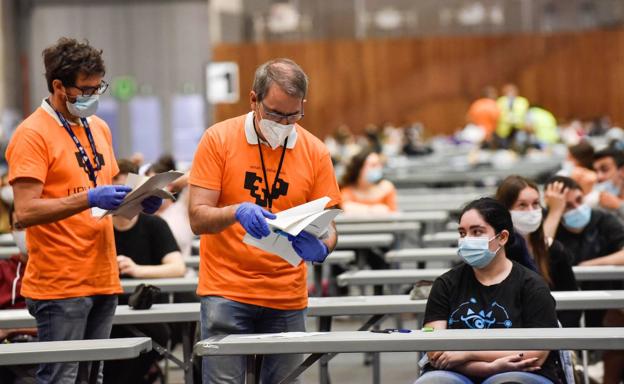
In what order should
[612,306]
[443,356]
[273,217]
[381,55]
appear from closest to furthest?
[273,217] < [443,356] < [612,306] < [381,55]

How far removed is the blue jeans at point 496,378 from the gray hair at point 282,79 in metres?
1.24

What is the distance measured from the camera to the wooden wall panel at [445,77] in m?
27.4

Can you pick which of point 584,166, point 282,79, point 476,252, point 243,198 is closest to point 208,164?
point 243,198

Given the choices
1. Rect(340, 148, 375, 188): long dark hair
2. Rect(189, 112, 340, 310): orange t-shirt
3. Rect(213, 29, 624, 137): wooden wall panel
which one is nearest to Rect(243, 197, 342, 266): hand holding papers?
Rect(189, 112, 340, 310): orange t-shirt

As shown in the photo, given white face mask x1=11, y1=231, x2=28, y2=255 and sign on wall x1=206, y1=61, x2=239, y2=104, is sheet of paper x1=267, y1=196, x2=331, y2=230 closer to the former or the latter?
white face mask x1=11, y1=231, x2=28, y2=255

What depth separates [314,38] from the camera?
26.8m

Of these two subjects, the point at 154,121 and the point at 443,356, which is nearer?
the point at 443,356

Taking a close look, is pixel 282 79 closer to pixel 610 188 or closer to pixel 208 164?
pixel 208 164

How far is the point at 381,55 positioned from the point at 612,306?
22574 millimetres

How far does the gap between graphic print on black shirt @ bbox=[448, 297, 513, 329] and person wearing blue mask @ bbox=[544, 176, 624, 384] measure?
234 cm

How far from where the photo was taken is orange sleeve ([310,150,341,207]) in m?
4.45

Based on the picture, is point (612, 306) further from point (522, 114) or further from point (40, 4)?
point (40, 4)

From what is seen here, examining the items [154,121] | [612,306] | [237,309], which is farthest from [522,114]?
[237,309]

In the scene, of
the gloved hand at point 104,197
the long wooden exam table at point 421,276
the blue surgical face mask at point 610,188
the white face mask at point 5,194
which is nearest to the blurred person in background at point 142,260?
the long wooden exam table at point 421,276
